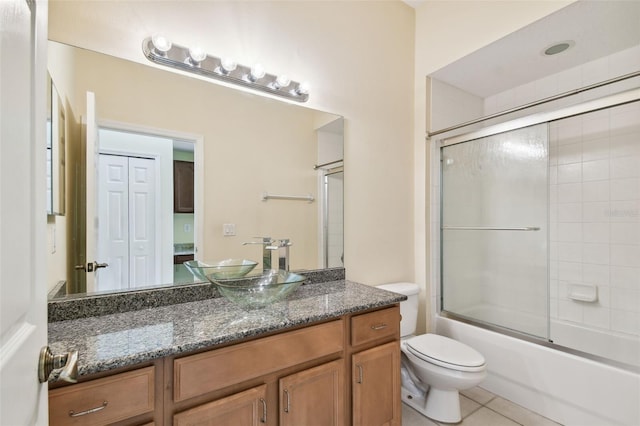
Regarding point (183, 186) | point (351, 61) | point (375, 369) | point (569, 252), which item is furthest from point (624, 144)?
point (183, 186)

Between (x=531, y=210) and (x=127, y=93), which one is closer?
(x=127, y=93)

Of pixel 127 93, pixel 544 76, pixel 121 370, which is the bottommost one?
pixel 121 370

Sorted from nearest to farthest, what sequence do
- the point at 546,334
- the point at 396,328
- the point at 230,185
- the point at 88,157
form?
the point at 88,157
the point at 396,328
the point at 230,185
the point at 546,334

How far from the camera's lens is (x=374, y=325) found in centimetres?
150

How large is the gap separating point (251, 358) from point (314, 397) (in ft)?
1.20

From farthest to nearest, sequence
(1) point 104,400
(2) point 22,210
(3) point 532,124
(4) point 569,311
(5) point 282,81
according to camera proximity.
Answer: (4) point 569,311 → (3) point 532,124 → (5) point 282,81 → (1) point 104,400 → (2) point 22,210

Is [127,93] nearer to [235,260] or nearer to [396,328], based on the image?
[235,260]

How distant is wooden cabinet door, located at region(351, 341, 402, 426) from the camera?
1426 mm

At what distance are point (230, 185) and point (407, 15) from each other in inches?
77.3

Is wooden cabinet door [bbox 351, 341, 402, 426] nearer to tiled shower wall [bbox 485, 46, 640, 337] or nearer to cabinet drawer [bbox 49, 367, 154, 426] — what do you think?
cabinet drawer [bbox 49, 367, 154, 426]

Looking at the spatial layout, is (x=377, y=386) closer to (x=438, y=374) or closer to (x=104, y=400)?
(x=438, y=374)

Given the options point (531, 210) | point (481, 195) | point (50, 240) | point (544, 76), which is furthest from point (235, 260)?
point (544, 76)

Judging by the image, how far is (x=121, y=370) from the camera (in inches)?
36.3

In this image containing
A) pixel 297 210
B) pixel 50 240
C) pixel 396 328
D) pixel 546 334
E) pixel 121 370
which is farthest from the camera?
pixel 546 334
